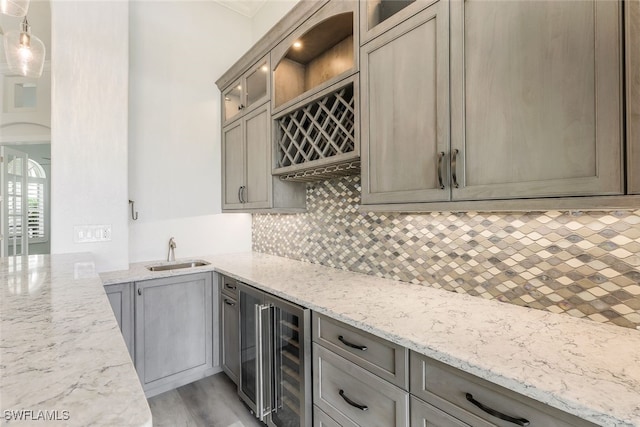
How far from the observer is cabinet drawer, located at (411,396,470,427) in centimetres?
95

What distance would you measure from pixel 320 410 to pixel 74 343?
114 centimetres

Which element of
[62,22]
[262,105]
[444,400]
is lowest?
[444,400]

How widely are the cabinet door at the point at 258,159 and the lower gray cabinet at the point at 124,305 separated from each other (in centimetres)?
108

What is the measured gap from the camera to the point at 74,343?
72cm

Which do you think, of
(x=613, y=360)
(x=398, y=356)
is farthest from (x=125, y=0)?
(x=613, y=360)

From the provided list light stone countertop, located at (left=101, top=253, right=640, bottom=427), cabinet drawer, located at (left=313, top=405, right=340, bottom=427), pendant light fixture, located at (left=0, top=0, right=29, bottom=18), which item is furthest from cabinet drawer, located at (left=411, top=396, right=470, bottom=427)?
pendant light fixture, located at (left=0, top=0, right=29, bottom=18)

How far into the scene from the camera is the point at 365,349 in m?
1.22

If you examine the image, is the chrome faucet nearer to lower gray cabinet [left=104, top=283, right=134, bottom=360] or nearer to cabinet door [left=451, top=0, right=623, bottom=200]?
lower gray cabinet [left=104, top=283, right=134, bottom=360]

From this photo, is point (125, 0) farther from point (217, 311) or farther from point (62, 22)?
point (217, 311)

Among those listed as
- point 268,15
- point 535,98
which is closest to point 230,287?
point 535,98

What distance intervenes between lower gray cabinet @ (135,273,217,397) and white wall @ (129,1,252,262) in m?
0.62

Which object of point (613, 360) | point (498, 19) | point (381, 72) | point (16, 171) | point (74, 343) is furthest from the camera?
point (16, 171)

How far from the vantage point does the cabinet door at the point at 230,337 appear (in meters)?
2.24

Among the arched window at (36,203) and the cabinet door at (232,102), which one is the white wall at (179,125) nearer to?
the cabinet door at (232,102)
